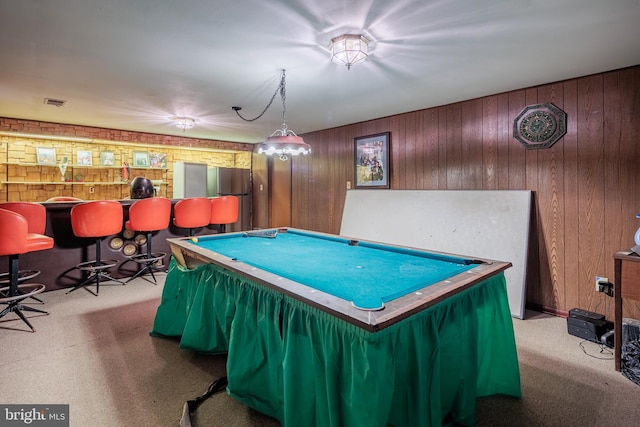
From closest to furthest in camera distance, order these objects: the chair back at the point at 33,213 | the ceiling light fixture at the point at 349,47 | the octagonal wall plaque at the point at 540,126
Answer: the ceiling light fixture at the point at 349,47 < the octagonal wall plaque at the point at 540,126 < the chair back at the point at 33,213

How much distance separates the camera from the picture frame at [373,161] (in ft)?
15.5

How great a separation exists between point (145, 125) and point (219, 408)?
4.97 m

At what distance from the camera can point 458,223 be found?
3791mm

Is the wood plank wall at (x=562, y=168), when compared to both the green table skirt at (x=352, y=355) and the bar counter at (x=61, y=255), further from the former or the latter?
the bar counter at (x=61, y=255)

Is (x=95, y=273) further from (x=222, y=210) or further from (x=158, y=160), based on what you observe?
(x=158, y=160)

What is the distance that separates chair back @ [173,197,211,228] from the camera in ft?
14.1

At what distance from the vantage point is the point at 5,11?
6.27 feet

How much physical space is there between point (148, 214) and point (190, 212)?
1.71ft

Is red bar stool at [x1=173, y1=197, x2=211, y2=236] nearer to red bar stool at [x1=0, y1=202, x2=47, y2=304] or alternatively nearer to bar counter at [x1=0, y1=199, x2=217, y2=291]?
bar counter at [x1=0, y1=199, x2=217, y2=291]

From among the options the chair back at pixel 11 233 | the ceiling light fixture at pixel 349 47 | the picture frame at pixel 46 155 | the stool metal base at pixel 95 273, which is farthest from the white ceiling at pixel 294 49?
the stool metal base at pixel 95 273

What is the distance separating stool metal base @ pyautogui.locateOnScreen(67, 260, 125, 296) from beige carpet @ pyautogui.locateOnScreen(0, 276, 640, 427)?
0.76m

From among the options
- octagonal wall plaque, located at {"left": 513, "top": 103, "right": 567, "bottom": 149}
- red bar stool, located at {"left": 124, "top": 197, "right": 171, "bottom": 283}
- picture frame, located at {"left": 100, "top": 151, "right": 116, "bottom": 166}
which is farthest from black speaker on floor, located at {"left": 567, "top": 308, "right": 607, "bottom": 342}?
picture frame, located at {"left": 100, "top": 151, "right": 116, "bottom": 166}

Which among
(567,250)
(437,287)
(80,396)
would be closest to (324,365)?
(437,287)

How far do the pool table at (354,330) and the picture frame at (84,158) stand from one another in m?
4.99
